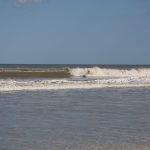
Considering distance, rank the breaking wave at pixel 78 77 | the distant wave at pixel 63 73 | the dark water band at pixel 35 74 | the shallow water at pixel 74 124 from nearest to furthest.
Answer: the shallow water at pixel 74 124
the breaking wave at pixel 78 77
the dark water band at pixel 35 74
the distant wave at pixel 63 73

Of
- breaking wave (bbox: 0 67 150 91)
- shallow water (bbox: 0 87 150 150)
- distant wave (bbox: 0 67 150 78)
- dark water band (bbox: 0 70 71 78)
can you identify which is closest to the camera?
shallow water (bbox: 0 87 150 150)

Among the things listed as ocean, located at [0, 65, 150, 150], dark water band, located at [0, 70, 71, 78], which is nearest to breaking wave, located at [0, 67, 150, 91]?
dark water band, located at [0, 70, 71, 78]

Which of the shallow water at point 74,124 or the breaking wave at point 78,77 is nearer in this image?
the shallow water at point 74,124

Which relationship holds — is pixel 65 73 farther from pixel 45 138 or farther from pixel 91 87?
pixel 45 138

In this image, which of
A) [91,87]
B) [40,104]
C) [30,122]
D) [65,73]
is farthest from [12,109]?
[65,73]

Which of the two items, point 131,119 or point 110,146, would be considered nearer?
point 110,146

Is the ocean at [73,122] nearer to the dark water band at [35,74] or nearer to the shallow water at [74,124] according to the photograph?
the shallow water at [74,124]

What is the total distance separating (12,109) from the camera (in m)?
22.5

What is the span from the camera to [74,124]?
712 inches

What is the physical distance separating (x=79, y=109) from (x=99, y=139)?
7751 millimetres

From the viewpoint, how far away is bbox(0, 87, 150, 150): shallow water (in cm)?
1435

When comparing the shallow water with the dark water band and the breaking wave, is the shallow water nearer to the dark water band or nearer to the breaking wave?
the breaking wave

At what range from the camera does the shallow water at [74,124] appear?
565 inches

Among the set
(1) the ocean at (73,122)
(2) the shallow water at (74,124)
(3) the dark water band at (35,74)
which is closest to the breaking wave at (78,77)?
(3) the dark water band at (35,74)
